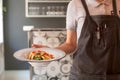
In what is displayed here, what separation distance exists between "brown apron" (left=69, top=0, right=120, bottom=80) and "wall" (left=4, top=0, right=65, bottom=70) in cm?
223

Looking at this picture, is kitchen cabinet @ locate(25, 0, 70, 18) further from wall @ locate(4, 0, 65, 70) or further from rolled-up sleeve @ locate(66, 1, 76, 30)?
rolled-up sleeve @ locate(66, 1, 76, 30)

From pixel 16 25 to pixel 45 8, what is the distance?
44cm

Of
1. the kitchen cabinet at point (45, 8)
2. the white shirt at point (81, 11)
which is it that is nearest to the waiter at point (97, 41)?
the white shirt at point (81, 11)

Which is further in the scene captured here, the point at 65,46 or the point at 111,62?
the point at 65,46

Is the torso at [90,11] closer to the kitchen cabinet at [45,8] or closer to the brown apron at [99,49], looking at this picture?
the brown apron at [99,49]

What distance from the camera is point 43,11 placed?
10.7 feet

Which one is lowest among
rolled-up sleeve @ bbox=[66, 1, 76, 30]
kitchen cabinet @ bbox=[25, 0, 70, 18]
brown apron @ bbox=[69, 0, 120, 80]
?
brown apron @ bbox=[69, 0, 120, 80]

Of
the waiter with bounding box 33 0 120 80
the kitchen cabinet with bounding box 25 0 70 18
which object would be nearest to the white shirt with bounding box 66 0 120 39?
the waiter with bounding box 33 0 120 80

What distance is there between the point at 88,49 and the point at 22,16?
92.6 inches

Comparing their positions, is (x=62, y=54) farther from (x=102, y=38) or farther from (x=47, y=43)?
(x=47, y=43)

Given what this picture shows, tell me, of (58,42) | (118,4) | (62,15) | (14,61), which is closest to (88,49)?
(118,4)

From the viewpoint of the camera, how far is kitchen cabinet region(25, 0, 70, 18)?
3242mm

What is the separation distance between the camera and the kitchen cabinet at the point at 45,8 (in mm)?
3242

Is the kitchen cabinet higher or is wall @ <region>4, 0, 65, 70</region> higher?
the kitchen cabinet
